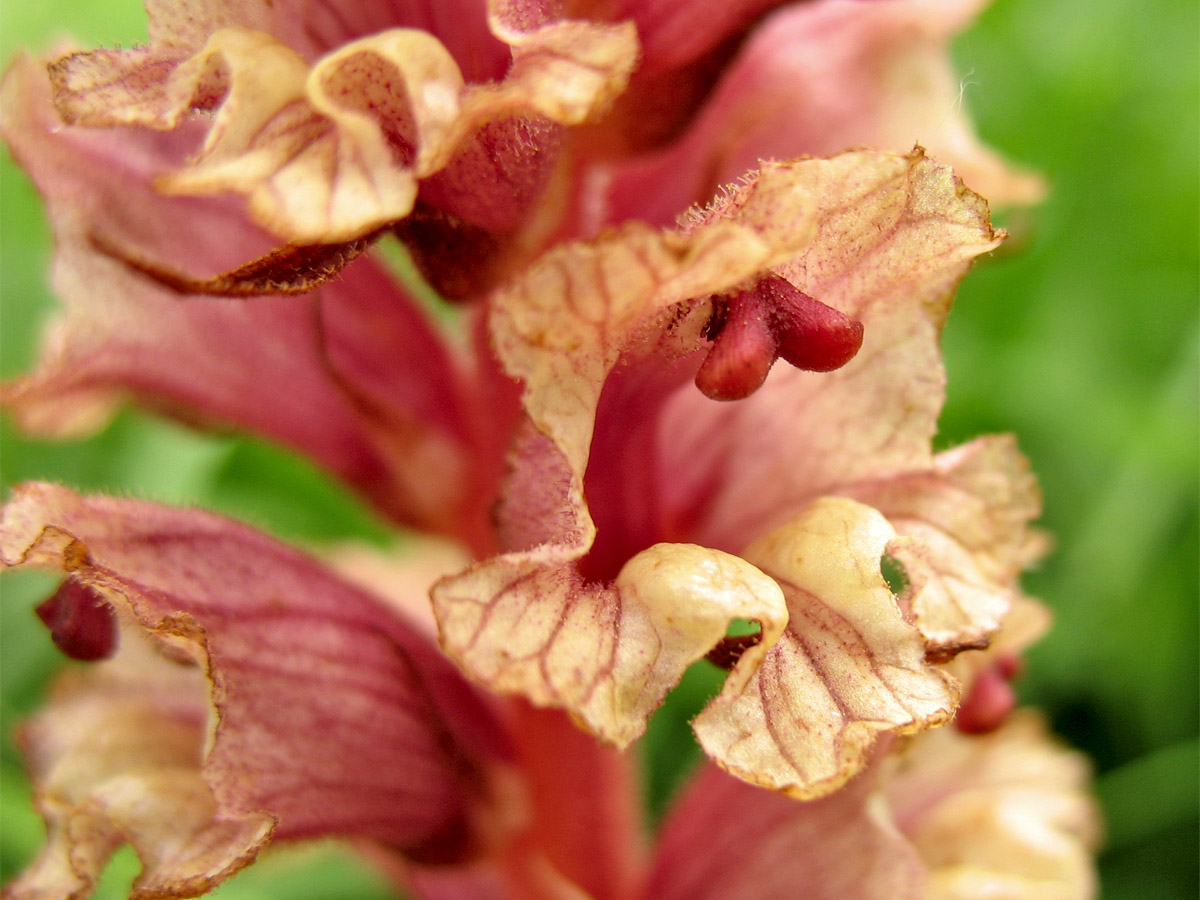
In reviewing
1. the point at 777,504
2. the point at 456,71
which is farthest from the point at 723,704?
the point at 456,71

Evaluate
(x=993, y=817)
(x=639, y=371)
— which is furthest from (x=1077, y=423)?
(x=639, y=371)

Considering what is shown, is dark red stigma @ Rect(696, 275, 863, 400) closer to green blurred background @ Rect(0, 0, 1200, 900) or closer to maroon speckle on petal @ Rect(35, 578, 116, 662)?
maroon speckle on petal @ Rect(35, 578, 116, 662)

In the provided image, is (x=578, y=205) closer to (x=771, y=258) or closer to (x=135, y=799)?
(x=771, y=258)

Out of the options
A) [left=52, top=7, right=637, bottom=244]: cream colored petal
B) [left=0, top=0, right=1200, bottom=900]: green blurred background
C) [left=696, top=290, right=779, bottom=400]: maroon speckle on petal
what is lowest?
[left=0, top=0, right=1200, bottom=900]: green blurred background

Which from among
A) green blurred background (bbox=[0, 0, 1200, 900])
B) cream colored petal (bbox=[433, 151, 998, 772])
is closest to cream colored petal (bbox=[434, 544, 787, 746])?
cream colored petal (bbox=[433, 151, 998, 772])

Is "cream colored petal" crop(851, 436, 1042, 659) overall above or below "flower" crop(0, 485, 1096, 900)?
above

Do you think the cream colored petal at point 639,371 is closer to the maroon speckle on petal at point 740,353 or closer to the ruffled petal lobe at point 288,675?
the maroon speckle on petal at point 740,353
